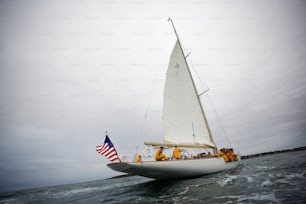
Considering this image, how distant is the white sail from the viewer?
55.5 ft

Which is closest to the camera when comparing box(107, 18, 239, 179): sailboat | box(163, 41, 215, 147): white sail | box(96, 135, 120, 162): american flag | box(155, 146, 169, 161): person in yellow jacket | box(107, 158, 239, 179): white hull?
box(96, 135, 120, 162): american flag

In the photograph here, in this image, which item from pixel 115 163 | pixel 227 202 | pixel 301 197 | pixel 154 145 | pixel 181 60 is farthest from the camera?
pixel 181 60

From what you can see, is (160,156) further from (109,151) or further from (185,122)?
(185,122)

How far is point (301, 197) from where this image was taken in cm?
663

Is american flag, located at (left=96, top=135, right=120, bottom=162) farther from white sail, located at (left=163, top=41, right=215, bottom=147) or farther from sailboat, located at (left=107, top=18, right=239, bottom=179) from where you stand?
white sail, located at (left=163, top=41, right=215, bottom=147)

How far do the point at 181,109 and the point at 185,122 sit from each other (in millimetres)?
1483

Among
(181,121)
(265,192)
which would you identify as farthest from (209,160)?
(265,192)

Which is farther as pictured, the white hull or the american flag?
the white hull

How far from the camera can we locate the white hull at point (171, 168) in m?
12.1

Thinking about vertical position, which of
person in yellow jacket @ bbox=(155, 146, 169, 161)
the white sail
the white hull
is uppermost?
the white sail

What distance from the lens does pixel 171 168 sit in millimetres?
13180

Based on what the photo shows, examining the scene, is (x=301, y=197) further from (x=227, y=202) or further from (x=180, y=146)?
(x=180, y=146)

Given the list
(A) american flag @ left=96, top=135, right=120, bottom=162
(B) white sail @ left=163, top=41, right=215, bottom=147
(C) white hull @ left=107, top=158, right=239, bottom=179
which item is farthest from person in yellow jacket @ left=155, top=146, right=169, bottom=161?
(A) american flag @ left=96, top=135, right=120, bottom=162

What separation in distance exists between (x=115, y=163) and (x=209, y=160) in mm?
9147
